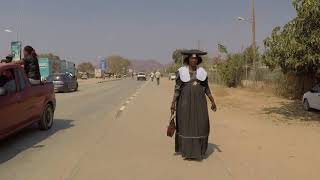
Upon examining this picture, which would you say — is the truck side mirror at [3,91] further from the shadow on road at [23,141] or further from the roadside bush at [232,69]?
the roadside bush at [232,69]

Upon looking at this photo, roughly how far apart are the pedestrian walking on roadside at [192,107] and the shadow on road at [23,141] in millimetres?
2980

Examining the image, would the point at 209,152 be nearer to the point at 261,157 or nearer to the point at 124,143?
the point at 261,157

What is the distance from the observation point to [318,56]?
14.0 meters

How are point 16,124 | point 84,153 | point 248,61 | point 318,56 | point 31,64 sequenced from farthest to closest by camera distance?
point 248,61, point 318,56, point 31,64, point 16,124, point 84,153

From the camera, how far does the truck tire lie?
11.9m

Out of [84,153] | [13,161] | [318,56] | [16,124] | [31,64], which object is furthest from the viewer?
[318,56]

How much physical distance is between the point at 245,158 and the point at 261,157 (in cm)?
31

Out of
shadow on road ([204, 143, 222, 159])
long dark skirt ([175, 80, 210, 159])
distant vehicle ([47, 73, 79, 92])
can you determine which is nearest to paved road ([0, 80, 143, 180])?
long dark skirt ([175, 80, 210, 159])

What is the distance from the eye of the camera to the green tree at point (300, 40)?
1367 centimetres

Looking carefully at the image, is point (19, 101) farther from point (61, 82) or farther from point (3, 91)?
point (61, 82)

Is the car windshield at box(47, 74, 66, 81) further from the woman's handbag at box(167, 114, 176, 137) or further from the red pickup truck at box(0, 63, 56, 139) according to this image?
the woman's handbag at box(167, 114, 176, 137)

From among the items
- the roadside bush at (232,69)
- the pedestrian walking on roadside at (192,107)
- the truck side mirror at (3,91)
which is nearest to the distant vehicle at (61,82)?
the roadside bush at (232,69)

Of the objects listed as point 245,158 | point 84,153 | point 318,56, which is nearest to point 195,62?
point 245,158

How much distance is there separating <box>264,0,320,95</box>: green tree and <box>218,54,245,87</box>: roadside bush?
27.9 meters
